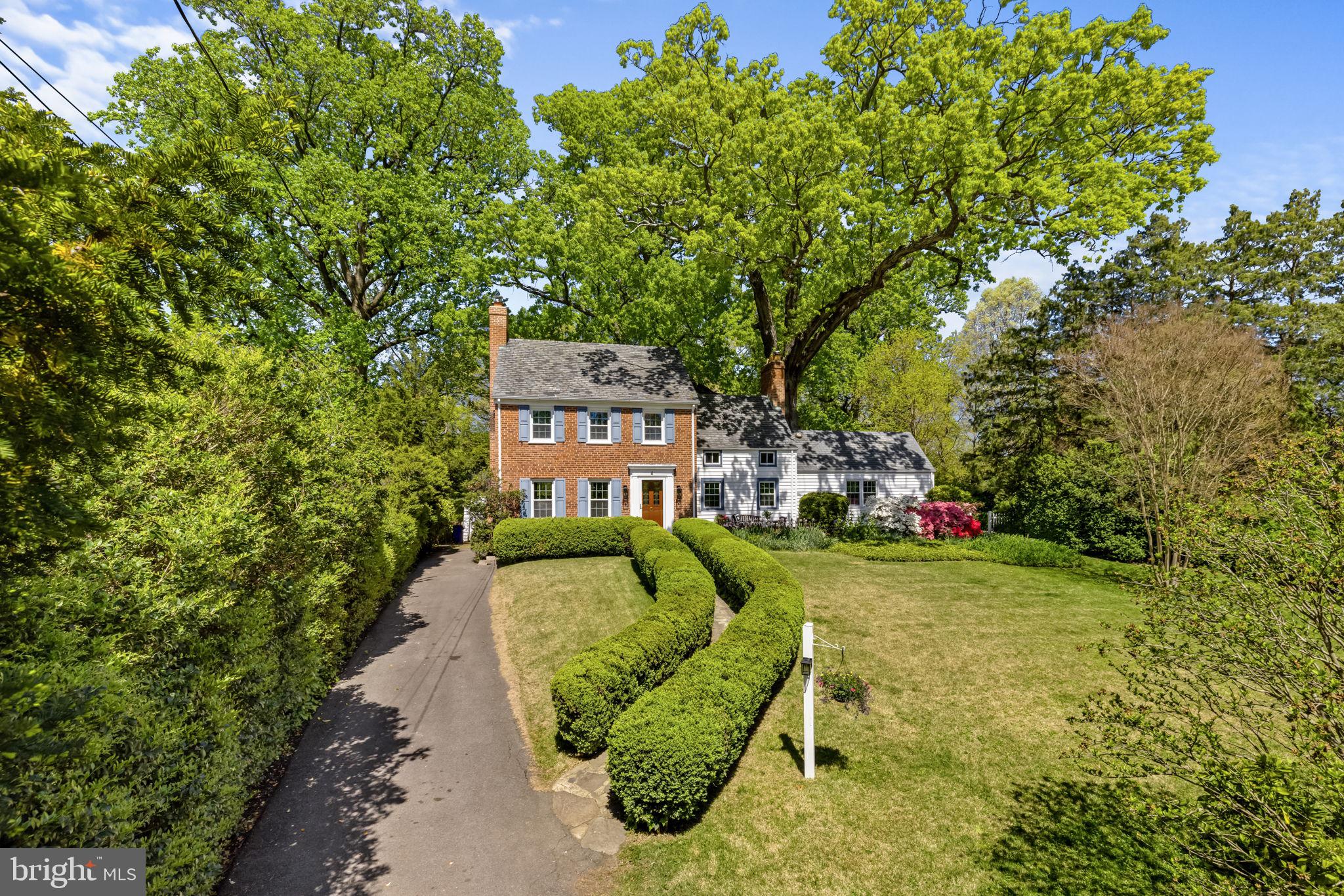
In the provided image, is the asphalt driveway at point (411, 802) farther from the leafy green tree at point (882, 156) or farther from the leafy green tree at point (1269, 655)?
the leafy green tree at point (882, 156)

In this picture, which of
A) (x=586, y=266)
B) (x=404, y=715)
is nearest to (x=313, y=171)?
(x=586, y=266)

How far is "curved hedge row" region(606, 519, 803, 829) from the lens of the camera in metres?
6.64

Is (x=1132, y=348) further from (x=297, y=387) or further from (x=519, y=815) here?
(x=297, y=387)

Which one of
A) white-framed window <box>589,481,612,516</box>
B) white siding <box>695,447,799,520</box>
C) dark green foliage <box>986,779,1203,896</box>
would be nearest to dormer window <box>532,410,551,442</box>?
white-framed window <box>589,481,612,516</box>

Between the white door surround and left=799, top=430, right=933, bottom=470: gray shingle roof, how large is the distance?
755 centimetres

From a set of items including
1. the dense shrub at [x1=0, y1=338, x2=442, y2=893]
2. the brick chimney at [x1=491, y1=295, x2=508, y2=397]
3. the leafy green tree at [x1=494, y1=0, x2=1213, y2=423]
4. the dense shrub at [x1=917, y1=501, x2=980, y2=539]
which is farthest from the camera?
the dense shrub at [x1=917, y1=501, x2=980, y2=539]

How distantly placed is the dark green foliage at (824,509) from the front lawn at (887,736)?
8918 mm

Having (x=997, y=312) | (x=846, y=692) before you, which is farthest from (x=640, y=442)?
(x=997, y=312)

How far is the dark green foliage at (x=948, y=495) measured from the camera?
97.1ft

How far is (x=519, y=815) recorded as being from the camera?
715 cm

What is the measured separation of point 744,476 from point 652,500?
16.1 feet

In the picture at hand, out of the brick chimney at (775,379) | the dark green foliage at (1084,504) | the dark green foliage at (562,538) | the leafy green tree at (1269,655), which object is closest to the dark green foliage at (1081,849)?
the leafy green tree at (1269,655)

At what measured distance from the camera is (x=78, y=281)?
2.23 metres

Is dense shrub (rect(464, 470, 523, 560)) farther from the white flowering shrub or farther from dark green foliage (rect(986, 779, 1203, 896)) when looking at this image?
dark green foliage (rect(986, 779, 1203, 896))
